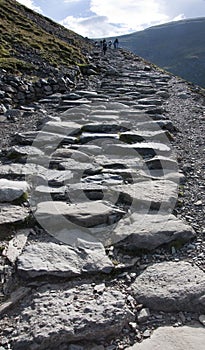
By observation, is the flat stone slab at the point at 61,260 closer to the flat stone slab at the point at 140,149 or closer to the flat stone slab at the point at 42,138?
the flat stone slab at the point at 140,149

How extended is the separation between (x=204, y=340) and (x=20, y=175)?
5249 mm

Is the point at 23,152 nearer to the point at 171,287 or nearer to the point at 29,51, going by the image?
the point at 171,287

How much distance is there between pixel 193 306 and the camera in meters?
4.85

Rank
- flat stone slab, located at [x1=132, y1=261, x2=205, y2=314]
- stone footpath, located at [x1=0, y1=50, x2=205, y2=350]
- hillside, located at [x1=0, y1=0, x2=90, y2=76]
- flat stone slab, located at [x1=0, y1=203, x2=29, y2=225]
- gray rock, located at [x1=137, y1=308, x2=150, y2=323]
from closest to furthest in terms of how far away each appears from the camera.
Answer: stone footpath, located at [x1=0, y1=50, x2=205, y2=350] → gray rock, located at [x1=137, y1=308, x2=150, y2=323] → flat stone slab, located at [x1=132, y1=261, x2=205, y2=314] → flat stone slab, located at [x1=0, y1=203, x2=29, y2=225] → hillside, located at [x1=0, y1=0, x2=90, y2=76]

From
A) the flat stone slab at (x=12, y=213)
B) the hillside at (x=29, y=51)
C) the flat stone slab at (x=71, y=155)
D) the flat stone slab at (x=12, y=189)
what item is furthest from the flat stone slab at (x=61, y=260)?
the hillside at (x=29, y=51)

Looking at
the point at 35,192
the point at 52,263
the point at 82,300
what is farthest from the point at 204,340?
the point at 35,192

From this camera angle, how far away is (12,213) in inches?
255

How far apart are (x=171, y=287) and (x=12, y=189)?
368 cm

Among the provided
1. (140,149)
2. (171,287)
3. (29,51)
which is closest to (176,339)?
(171,287)

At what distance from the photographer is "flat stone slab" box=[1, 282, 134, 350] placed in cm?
423

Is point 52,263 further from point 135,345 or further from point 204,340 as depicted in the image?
point 204,340

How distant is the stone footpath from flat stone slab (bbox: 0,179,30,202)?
2cm

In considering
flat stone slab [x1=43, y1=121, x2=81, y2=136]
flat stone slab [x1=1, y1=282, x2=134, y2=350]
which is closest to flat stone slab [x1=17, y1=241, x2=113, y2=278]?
flat stone slab [x1=1, y1=282, x2=134, y2=350]

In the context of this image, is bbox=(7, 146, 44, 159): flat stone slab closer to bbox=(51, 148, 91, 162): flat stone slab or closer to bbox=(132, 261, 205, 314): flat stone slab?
bbox=(51, 148, 91, 162): flat stone slab
